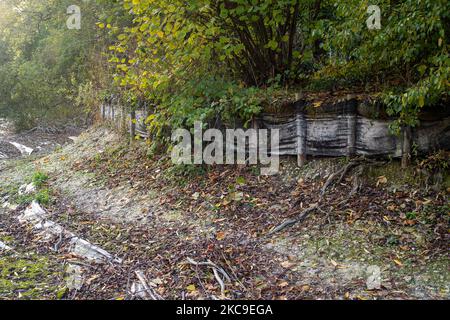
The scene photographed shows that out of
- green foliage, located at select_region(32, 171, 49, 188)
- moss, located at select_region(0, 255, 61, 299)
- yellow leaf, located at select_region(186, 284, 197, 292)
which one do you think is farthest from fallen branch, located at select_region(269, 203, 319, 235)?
green foliage, located at select_region(32, 171, 49, 188)

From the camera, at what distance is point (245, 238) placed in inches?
218

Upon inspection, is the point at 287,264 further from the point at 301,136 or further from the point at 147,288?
the point at 301,136

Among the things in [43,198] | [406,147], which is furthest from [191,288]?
[43,198]

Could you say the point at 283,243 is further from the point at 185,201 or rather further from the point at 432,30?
the point at 432,30

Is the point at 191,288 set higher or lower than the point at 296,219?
lower

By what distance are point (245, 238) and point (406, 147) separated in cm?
260

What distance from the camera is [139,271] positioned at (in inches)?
194

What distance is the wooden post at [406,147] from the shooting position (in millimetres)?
5637

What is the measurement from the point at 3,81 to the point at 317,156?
50.4 ft

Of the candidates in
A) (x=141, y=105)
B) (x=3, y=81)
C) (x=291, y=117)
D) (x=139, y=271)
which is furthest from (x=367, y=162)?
(x=3, y=81)

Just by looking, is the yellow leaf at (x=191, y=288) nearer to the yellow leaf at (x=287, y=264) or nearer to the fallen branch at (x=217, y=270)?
the fallen branch at (x=217, y=270)

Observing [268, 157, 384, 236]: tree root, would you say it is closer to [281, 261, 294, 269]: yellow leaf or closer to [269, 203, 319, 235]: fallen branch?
[269, 203, 319, 235]: fallen branch

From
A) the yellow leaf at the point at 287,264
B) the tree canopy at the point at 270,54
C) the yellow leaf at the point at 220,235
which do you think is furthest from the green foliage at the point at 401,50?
the yellow leaf at the point at 220,235

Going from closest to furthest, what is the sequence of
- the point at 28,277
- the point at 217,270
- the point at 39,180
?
1. the point at 217,270
2. the point at 28,277
3. the point at 39,180
